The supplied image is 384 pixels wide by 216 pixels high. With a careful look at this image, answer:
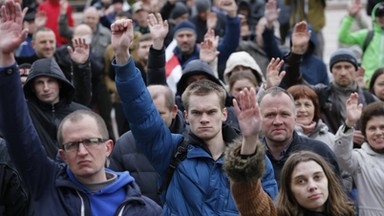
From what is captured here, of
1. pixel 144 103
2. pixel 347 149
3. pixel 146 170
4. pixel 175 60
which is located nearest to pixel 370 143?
pixel 347 149

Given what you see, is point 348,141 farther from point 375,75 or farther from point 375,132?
point 375,75

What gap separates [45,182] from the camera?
15.6 feet

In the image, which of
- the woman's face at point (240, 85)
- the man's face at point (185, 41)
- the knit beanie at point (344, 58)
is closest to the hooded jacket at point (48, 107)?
the woman's face at point (240, 85)

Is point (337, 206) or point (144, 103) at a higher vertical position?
point (144, 103)

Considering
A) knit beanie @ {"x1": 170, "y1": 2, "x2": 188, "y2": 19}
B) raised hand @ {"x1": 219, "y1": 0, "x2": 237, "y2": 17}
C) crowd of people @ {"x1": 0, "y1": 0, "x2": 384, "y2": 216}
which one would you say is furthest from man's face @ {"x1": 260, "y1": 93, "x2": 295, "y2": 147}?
knit beanie @ {"x1": 170, "y1": 2, "x2": 188, "y2": 19}

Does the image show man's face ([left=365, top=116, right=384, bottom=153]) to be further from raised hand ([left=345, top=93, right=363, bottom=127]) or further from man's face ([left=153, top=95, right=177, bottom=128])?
man's face ([left=153, top=95, right=177, bottom=128])

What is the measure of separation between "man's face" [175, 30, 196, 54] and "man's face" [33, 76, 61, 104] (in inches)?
126

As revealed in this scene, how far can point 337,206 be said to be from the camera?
5.05 m

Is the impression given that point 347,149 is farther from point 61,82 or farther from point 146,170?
point 61,82

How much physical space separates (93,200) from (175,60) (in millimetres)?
5627

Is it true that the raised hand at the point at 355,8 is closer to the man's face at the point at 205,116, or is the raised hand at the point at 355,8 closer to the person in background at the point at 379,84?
the person in background at the point at 379,84

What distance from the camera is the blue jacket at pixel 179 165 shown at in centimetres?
509

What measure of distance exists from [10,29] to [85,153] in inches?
30.5

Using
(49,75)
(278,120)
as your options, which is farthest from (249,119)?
(49,75)
